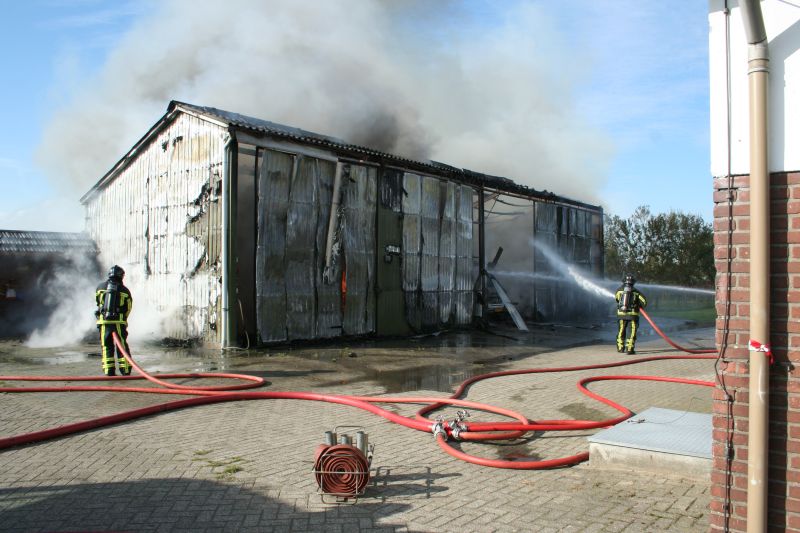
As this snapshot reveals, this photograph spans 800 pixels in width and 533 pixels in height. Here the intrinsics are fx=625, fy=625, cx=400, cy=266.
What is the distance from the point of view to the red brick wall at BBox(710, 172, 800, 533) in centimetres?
295

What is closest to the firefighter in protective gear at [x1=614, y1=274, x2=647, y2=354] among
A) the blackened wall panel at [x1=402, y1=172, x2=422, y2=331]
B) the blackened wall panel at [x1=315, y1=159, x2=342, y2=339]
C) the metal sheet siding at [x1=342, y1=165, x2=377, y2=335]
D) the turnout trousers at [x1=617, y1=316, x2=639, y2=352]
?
the turnout trousers at [x1=617, y1=316, x2=639, y2=352]

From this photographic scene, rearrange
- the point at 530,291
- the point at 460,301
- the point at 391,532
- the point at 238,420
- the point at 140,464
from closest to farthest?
the point at 391,532, the point at 140,464, the point at 238,420, the point at 460,301, the point at 530,291

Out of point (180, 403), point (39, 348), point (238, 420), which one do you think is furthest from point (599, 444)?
point (39, 348)

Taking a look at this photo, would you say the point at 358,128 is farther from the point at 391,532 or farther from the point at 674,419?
the point at 391,532

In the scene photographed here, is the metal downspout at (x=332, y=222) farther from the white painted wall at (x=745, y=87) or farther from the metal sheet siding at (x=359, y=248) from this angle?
the white painted wall at (x=745, y=87)

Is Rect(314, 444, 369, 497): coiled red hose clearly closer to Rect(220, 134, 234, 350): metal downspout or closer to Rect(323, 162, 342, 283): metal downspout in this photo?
Rect(220, 134, 234, 350): metal downspout

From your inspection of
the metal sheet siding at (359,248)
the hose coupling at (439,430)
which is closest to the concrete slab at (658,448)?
the hose coupling at (439,430)

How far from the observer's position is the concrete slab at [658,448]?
4520 mm

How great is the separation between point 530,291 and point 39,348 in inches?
593

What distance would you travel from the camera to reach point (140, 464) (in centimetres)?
484

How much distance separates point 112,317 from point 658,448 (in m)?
7.39

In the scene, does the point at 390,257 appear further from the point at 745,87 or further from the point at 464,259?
the point at 745,87

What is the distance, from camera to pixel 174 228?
1438cm

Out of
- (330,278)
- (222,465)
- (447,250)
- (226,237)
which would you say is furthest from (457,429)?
(447,250)
